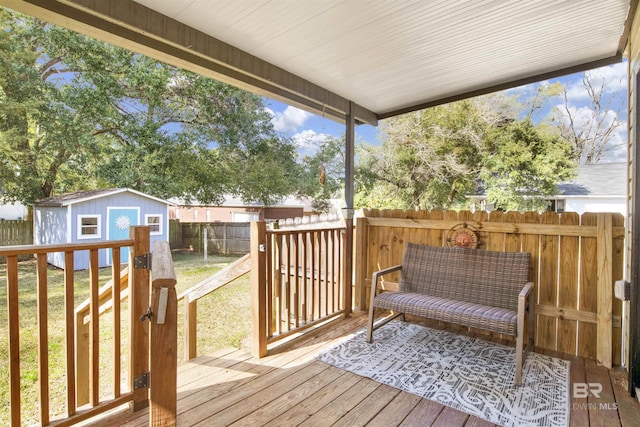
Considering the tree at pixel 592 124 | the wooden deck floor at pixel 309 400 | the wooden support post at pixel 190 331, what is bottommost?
the wooden deck floor at pixel 309 400

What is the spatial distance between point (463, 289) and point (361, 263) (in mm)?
1156

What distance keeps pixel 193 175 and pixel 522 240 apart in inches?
369

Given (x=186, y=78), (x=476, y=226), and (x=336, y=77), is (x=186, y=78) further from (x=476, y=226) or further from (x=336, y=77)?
(x=476, y=226)

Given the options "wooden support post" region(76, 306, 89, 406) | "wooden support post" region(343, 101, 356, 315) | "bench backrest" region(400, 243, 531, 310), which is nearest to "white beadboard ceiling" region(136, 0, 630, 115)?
"wooden support post" region(343, 101, 356, 315)

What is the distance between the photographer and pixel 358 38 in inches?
94.7

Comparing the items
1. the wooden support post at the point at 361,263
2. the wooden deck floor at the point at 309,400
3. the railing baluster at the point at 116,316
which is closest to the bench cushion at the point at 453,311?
the wooden deck floor at the point at 309,400

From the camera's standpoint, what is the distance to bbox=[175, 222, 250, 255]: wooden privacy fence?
10023mm

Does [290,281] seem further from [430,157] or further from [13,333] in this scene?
[430,157]

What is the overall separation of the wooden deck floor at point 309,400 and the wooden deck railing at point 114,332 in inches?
8.0

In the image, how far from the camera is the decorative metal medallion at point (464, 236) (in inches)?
121

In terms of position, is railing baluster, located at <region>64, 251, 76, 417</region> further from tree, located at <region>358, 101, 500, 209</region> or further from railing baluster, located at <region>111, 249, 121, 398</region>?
tree, located at <region>358, 101, 500, 209</region>

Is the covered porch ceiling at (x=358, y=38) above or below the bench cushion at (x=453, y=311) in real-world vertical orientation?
above

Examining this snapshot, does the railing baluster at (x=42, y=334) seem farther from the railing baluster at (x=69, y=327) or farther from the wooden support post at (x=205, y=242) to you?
the wooden support post at (x=205, y=242)

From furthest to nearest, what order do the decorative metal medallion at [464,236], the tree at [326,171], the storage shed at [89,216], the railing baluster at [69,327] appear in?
the tree at [326,171] < the storage shed at [89,216] < the decorative metal medallion at [464,236] < the railing baluster at [69,327]
